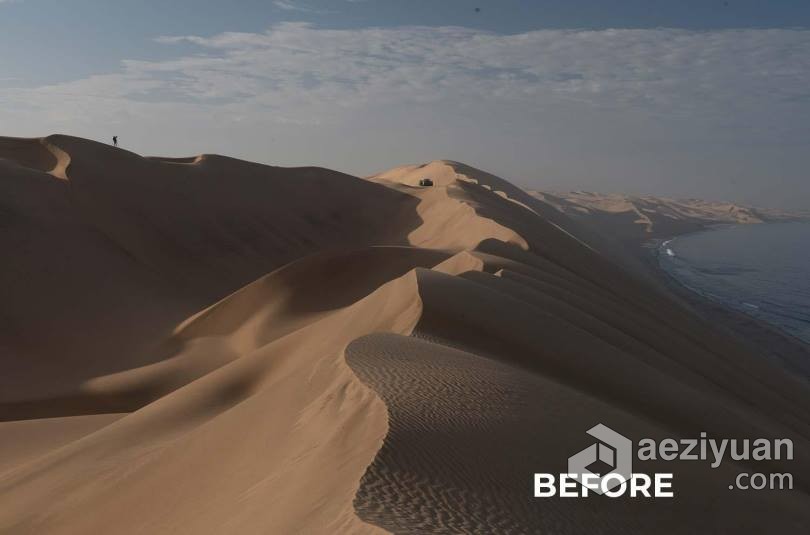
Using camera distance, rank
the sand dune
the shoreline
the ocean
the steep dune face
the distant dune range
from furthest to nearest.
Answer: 1. the sand dune
2. the ocean
3. the shoreline
4. the steep dune face
5. the distant dune range

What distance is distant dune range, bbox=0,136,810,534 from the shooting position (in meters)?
4.64

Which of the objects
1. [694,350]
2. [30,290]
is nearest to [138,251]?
[30,290]

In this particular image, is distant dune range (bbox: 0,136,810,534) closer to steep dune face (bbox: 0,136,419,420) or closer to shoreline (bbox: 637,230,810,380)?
steep dune face (bbox: 0,136,419,420)

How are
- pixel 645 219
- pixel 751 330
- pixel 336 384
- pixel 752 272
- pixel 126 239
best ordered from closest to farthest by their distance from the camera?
pixel 336 384, pixel 126 239, pixel 751 330, pixel 752 272, pixel 645 219

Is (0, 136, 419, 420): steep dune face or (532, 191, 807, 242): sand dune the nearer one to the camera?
(0, 136, 419, 420): steep dune face

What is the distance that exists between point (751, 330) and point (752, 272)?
882 inches

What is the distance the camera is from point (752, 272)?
4712cm

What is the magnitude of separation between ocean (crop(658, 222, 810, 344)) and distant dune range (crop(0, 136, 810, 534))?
1426cm

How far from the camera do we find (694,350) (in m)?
14.4

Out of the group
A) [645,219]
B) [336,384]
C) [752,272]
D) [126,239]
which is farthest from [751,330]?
[645,219]

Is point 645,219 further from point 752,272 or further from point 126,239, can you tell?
point 126,239

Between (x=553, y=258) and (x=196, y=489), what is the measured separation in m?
16.1

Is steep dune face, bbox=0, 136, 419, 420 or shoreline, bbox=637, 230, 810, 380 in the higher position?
steep dune face, bbox=0, 136, 419, 420

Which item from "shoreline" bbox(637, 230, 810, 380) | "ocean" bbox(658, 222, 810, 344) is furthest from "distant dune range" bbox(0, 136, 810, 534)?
"ocean" bbox(658, 222, 810, 344)
